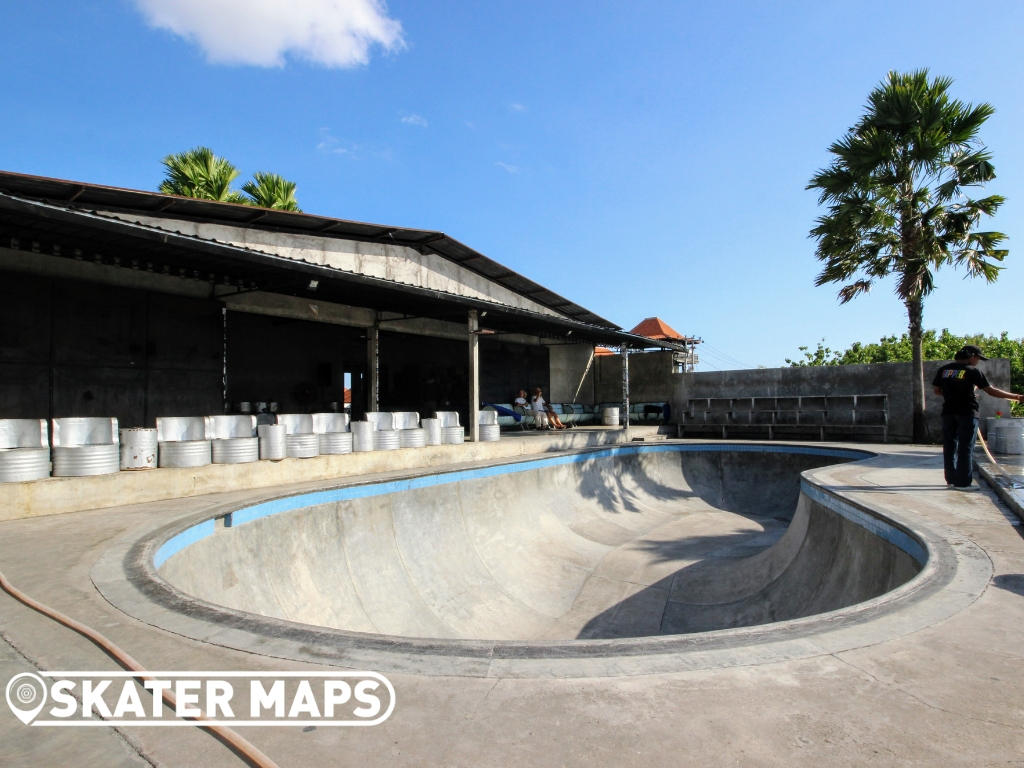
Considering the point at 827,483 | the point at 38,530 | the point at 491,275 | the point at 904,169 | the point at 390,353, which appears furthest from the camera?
the point at 491,275

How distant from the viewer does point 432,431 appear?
11328 millimetres

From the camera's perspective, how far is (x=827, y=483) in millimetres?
7688

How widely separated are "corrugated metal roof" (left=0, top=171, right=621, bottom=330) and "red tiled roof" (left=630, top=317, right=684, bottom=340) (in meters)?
28.5

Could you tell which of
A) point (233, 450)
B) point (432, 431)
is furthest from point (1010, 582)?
point (432, 431)

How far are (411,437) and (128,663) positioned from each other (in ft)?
27.0

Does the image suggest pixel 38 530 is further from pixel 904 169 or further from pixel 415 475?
pixel 904 169

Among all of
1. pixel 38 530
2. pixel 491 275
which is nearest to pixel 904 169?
pixel 491 275

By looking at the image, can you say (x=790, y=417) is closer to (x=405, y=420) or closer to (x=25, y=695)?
(x=405, y=420)

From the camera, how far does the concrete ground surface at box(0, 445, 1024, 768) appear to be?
1.84 m

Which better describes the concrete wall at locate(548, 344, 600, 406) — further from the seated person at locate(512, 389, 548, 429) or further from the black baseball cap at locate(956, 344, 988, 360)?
the black baseball cap at locate(956, 344, 988, 360)

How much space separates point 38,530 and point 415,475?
4.41m

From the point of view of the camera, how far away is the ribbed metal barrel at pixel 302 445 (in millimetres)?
8797

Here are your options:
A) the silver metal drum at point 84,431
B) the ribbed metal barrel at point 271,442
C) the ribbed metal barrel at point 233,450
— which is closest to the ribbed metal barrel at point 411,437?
the ribbed metal barrel at point 271,442

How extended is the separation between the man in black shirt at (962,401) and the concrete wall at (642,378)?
41.0 ft
